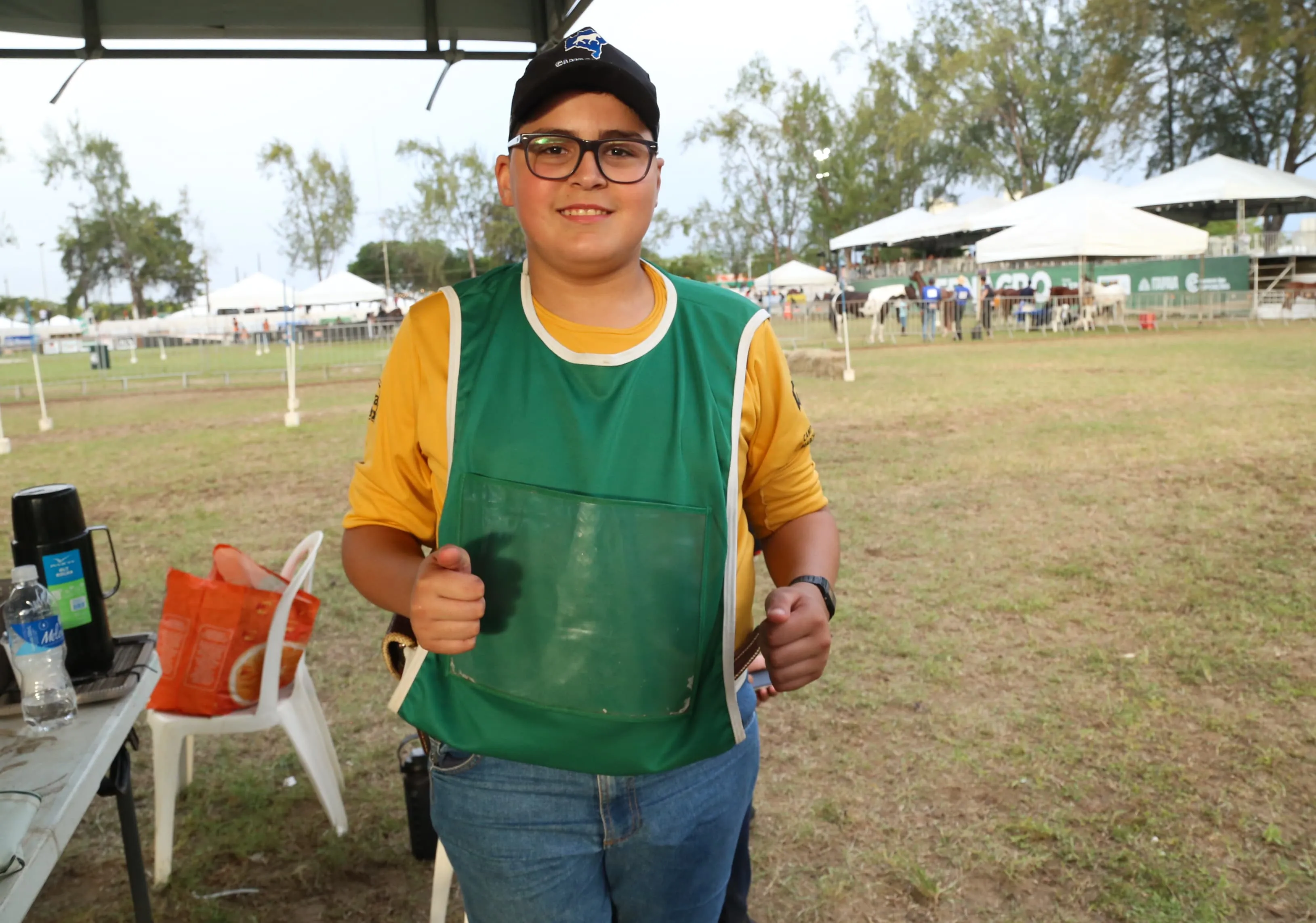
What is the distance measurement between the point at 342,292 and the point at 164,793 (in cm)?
2653

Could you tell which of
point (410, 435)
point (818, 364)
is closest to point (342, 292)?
point (818, 364)

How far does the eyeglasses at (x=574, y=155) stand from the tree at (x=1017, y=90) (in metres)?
50.2

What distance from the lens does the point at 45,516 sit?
2213 mm

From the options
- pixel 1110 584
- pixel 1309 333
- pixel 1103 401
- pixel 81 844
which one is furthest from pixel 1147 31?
pixel 81 844

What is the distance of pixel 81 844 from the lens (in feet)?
10.8

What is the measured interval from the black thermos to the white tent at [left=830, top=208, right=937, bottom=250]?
2880cm

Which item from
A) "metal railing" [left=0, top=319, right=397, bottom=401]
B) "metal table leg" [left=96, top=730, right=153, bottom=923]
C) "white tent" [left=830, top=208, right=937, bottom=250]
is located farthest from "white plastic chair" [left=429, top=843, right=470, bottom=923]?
"white tent" [left=830, top=208, right=937, bottom=250]

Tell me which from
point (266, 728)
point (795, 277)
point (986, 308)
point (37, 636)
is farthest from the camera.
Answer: point (795, 277)

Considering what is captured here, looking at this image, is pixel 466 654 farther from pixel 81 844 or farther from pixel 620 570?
pixel 81 844

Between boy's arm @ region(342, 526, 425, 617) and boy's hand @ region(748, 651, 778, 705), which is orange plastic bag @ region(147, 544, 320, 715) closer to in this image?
boy's hand @ region(748, 651, 778, 705)

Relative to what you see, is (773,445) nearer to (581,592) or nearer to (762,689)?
(581,592)

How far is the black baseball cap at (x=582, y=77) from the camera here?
1.36 metres

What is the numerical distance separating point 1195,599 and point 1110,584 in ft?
1.44

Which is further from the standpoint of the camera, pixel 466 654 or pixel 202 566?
pixel 202 566
